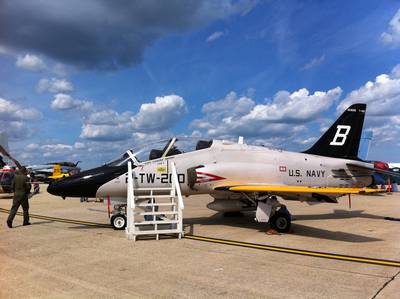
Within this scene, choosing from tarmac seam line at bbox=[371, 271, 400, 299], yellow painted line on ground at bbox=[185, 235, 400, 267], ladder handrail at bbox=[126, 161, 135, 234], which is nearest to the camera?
tarmac seam line at bbox=[371, 271, 400, 299]

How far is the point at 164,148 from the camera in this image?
32.7 ft

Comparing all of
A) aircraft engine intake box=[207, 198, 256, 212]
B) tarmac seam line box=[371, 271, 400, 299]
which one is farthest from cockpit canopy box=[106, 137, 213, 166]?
tarmac seam line box=[371, 271, 400, 299]

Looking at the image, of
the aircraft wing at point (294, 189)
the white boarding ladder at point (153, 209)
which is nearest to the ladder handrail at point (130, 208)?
the white boarding ladder at point (153, 209)

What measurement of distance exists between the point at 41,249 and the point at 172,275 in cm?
341

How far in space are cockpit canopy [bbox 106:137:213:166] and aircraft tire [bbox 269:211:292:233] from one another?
285cm

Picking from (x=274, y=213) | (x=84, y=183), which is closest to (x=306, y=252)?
(x=274, y=213)

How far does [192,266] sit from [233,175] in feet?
15.0

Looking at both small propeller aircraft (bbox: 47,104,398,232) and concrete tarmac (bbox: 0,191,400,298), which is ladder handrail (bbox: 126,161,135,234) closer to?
concrete tarmac (bbox: 0,191,400,298)

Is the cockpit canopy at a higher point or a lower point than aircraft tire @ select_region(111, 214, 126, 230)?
higher

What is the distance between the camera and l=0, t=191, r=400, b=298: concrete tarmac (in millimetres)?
4457

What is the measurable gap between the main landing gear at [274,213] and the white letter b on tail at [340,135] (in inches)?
167

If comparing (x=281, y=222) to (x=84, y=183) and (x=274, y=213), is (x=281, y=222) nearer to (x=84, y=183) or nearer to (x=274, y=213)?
(x=274, y=213)

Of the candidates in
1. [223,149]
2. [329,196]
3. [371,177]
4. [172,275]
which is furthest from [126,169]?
[371,177]

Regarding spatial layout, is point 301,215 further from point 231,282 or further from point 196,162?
point 231,282
